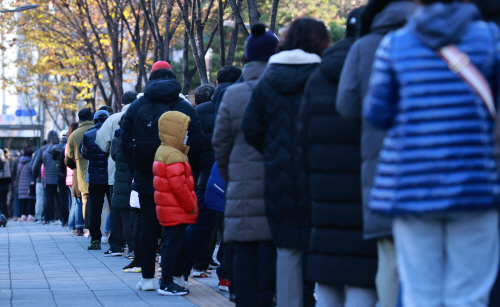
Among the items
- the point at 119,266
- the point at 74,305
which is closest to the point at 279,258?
the point at 74,305

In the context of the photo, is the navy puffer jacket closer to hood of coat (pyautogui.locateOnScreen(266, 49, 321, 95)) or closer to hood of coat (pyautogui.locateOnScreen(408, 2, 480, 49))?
hood of coat (pyautogui.locateOnScreen(266, 49, 321, 95))

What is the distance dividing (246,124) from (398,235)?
1.95 m

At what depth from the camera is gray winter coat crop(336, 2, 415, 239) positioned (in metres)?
3.50

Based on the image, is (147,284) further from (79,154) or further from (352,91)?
(79,154)

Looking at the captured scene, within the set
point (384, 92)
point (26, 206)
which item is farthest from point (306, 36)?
point (26, 206)

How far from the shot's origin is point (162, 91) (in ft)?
23.7

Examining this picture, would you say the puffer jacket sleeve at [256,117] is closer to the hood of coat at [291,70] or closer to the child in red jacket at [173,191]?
the hood of coat at [291,70]

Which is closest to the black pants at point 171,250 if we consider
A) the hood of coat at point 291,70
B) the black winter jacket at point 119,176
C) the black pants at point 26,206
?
the black winter jacket at point 119,176

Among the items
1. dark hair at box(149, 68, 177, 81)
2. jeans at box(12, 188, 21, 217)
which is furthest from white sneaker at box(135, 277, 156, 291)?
jeans at box(12, 188, 21, 217)

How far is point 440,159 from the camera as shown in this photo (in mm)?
2779

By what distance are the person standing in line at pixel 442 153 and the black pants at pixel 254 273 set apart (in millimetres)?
2148

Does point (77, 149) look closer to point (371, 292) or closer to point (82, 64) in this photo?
point (371, 292)

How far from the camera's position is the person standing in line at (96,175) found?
11477 mm

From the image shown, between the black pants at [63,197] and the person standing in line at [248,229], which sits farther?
the black pants at [63,197]
